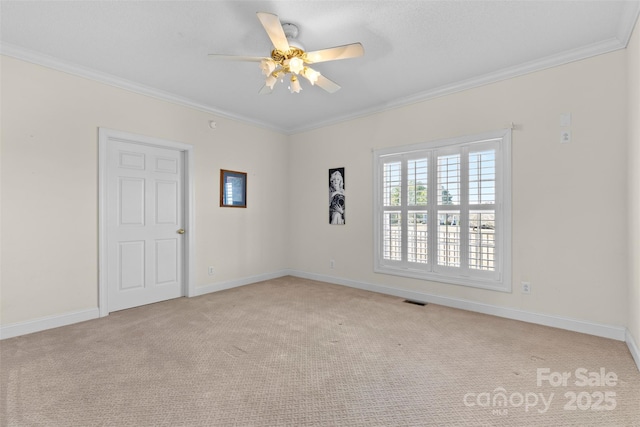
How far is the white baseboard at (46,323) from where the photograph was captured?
2902mm

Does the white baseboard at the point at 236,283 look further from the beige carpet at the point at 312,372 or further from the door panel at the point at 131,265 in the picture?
the beige carpet at the point at 312,372

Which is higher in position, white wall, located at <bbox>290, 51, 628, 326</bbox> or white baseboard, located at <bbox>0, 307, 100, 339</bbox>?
white wall, located at <bbox>290, 51, 628, 326</bbox>

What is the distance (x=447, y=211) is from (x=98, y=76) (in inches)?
169

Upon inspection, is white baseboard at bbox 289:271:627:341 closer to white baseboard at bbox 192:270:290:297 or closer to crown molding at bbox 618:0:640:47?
white baseboard at bbox 192:270:290:297

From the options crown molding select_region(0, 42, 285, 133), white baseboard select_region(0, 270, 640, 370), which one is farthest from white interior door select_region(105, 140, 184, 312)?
crown molding select_region(0, 42, 285, 133)

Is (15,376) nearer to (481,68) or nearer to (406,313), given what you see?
(406,313)

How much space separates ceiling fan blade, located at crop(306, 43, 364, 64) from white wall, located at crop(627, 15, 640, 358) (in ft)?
6.85

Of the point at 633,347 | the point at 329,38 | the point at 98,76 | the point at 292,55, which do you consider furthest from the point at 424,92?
the point at 98,76

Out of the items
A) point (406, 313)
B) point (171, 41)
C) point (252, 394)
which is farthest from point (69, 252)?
point (406, 313)

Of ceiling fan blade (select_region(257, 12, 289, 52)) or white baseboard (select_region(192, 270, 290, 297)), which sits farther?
white baseboard (select_region(192, 270, 290, 297))

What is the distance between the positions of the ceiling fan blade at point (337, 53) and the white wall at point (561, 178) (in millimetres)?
1951

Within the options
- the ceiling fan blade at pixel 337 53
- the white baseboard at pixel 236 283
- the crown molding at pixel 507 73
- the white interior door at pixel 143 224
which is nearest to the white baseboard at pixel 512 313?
the white baseboard at pixel 236 283

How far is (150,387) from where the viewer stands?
2088 millimetres

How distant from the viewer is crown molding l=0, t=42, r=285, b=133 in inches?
115
